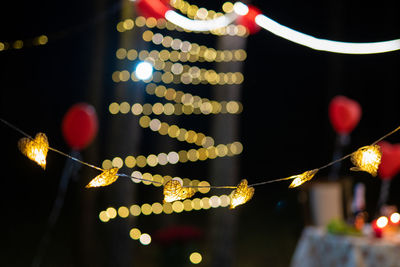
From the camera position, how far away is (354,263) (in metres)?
3.19

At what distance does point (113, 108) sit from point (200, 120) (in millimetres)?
7722

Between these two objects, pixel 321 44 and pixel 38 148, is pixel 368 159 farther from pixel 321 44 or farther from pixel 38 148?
pixel 38 148

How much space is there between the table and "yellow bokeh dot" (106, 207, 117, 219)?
1.49 metres

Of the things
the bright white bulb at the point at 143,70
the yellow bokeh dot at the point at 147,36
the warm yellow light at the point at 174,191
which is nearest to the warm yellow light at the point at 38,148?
the warm yellow light at the point at 174,191

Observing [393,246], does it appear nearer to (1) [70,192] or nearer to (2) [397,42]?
(2) [397,42]

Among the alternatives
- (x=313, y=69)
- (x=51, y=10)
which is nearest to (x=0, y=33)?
(x=51, y=10)

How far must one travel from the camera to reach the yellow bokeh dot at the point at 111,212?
3.97 metres

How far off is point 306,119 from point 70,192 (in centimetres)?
600

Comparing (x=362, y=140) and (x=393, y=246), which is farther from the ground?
(x=362, y=140)

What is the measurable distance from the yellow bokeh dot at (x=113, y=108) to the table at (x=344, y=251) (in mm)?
1764

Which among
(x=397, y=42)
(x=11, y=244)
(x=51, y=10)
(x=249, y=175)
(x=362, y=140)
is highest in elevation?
(x=51, y=10)

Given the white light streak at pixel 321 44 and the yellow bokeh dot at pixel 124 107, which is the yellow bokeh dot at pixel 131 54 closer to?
the yellow bokeh dot at pixel 124 107

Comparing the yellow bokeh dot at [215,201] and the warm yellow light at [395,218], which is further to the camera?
the yellow bokeh dot at [215,201]

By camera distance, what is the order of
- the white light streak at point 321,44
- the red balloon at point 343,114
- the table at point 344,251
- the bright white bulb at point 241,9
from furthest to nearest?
the red balloon at point 343,114 < the bright white bulb at point 241,9 < the table at point 344,251 < the white light streak at point 321,44
